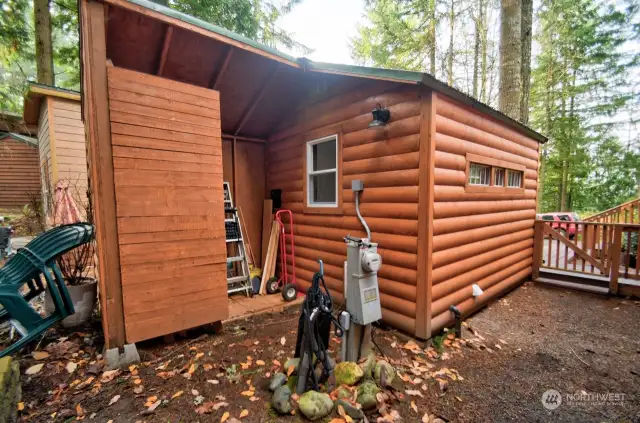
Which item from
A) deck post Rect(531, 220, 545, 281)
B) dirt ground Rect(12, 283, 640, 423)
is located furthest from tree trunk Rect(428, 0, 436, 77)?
dirt ground Rect(12, 283, 640, 423)

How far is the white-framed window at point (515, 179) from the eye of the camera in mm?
4904

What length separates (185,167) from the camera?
2941 mm

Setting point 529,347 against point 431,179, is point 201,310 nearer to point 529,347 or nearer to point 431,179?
point 431,179

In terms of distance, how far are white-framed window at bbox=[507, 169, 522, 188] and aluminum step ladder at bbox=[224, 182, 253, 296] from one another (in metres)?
4.94

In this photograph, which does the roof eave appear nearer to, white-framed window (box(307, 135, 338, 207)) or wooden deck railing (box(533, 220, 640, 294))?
white-framed window (box(307, 135, 338, 207))

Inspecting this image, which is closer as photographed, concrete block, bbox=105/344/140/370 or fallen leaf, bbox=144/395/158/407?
fallen leaf, bbox=144/395/158/407

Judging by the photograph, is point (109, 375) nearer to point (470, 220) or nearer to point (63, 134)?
point (470, 220)

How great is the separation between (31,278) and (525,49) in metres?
9.68

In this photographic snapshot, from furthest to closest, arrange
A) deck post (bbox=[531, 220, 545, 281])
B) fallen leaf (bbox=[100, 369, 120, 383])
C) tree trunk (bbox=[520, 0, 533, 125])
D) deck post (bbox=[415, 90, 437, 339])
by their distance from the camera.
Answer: tree trunk (bbox=[520, 0, 533, 125])
deck post (bbox=[531, 220, 545, 281])
deck post (bbox=[415, 90, 437, 339])
fallen leaf (bbox=[100, 369, 120, 383])

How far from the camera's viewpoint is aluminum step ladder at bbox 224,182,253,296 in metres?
4.54

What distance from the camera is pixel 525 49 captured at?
633 centimetres

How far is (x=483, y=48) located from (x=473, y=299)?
36.7 feet

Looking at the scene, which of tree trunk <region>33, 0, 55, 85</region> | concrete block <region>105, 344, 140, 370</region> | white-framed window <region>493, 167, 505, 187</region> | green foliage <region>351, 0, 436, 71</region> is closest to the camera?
concrete block <region>105, 344, 140, 370</region>

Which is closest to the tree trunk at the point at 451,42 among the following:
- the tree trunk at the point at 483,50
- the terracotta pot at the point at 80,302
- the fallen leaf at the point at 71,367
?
the tree trunk at the point at 483,50
